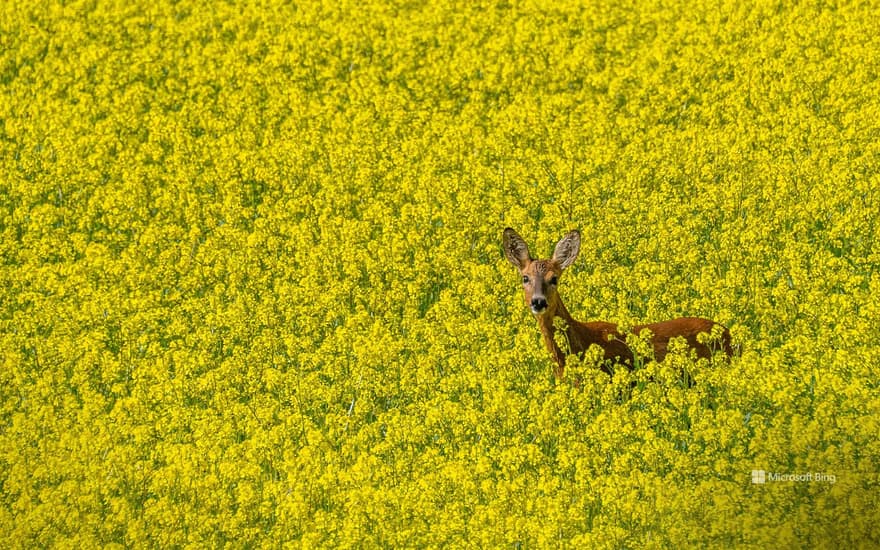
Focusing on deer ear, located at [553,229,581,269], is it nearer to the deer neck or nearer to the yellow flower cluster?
the deer neck

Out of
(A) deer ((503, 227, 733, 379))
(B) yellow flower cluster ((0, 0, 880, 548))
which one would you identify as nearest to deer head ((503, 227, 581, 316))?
(A) deer ((503, 227, 733, 379))

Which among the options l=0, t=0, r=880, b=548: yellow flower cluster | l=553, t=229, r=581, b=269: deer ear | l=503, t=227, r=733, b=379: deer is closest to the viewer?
l=0, t=0, r=880, b=548: yellow flower cluster

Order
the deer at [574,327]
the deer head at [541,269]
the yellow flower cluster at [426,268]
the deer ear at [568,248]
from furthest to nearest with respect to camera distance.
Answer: the deer ear at [568,248] < the deer at [574,327] < the deer head at [541,269] < the yellow flower cluster at [426,268]

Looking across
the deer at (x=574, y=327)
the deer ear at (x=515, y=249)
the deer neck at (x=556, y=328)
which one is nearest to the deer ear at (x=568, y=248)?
the deer at (x=574, y=327)

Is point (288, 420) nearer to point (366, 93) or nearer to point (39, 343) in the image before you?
point (39, 343)

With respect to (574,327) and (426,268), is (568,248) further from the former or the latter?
(426,268)

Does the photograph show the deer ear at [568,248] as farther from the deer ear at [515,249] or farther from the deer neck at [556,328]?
the deer neck at [556,328]
